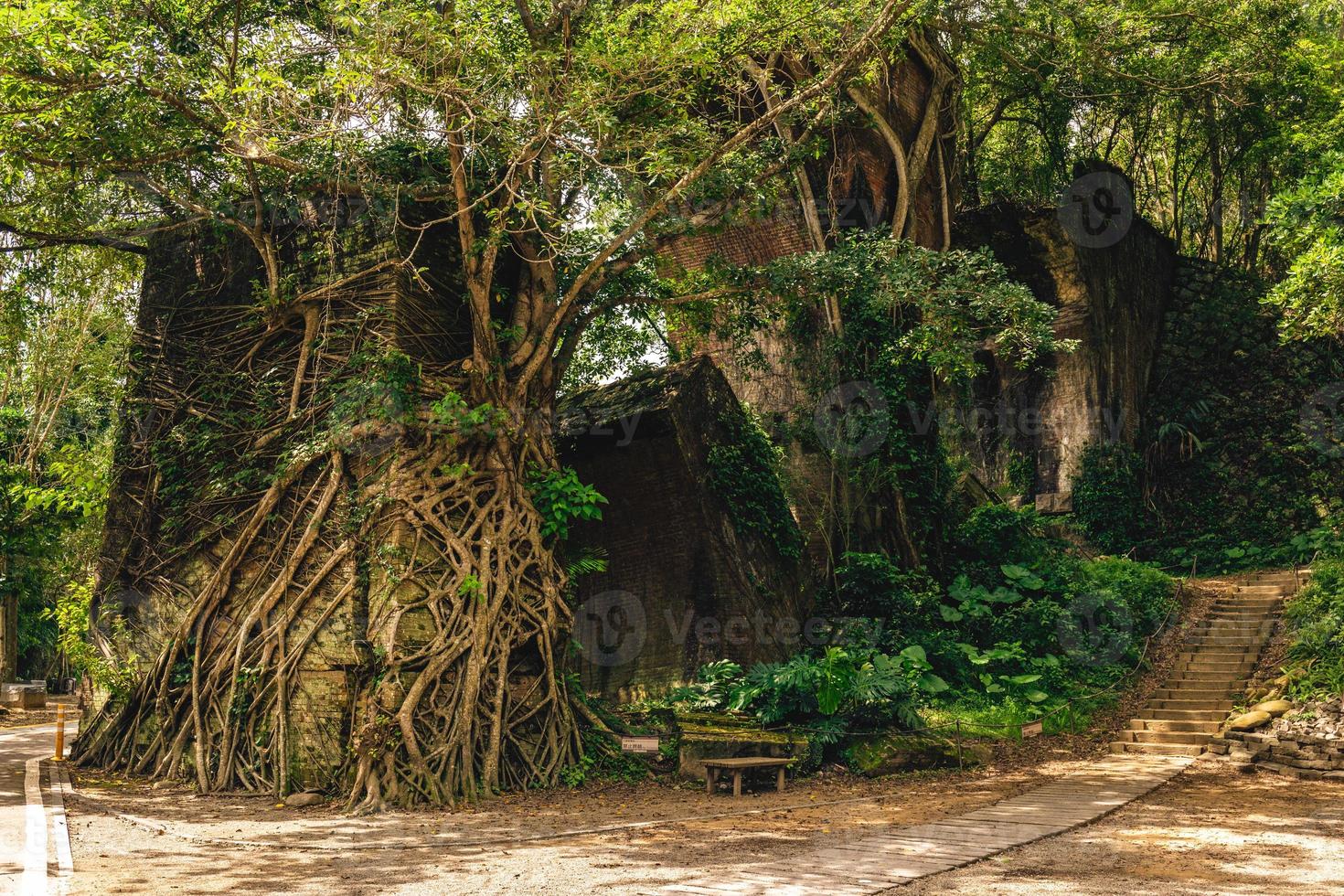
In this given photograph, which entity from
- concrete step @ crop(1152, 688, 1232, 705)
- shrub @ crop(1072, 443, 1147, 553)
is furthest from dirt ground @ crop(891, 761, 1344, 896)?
shrub @ crop(1072, 443, 1147, 553)

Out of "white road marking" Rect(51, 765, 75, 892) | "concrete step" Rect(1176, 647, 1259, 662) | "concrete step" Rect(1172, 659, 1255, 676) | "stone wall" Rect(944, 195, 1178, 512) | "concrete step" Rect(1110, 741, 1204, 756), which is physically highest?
"stone wall" Rect(944, 195, 1178, 512)

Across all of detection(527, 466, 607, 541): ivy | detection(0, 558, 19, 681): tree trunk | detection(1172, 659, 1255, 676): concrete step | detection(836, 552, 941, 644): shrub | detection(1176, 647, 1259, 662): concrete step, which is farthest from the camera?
detection(0, 558, 19, 681): tree trunk

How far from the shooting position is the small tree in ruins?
29.6 feet

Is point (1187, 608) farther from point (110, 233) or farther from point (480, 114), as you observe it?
point (110, 233)

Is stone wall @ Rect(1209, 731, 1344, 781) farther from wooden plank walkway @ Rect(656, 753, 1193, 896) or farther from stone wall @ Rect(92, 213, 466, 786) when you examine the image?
stone wall @ Rect(92, 213, 466, 786)

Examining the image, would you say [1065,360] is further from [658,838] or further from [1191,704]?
[658,838]

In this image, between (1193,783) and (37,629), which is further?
(37,629)

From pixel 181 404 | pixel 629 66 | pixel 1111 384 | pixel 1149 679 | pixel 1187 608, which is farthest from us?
pixel 1111 384

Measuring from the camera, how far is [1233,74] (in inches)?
651

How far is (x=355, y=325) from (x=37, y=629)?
26599 mm

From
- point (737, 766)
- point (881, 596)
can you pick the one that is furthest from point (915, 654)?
point (737, 766)

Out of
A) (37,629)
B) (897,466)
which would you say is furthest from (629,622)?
(37,629)

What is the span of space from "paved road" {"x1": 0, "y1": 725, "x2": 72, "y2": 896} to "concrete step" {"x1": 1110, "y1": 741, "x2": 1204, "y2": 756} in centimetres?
996

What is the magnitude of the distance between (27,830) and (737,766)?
5372mm
